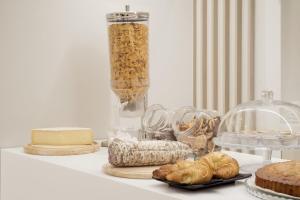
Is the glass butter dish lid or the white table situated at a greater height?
the glass butter dish lid

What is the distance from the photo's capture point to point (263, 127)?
1103 mm

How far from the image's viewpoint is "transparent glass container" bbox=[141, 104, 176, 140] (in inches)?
54.0

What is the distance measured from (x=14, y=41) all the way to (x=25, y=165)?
413mm

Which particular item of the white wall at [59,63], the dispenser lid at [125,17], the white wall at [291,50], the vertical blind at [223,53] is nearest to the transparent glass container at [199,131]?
the dispenser lid at [125,17]

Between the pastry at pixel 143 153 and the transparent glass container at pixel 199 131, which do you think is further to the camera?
the transparent glass container at pixel 199 131

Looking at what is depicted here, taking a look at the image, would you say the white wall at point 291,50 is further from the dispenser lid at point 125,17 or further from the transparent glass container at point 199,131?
the transparent glass container at point 199,131

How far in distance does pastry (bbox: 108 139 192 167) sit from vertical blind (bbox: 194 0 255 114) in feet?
3.53

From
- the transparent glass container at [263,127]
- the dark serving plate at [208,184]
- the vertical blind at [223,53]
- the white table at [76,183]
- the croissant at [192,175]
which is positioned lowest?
the white table at [76,183]

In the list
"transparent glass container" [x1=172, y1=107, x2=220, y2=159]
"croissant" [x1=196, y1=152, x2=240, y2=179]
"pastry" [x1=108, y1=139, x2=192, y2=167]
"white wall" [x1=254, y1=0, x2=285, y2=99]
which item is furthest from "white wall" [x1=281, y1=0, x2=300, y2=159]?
"croissant" [x1=196, y1=152, x2=240, y2=179]

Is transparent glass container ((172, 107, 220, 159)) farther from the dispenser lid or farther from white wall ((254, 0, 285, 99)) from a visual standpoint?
white wall ((254, 0, 285, 99))

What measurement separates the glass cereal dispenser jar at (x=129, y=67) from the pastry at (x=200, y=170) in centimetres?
61

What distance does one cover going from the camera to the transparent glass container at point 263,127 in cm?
101

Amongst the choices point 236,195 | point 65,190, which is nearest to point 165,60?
point 65,190

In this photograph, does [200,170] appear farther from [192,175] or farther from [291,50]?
[291,50]
